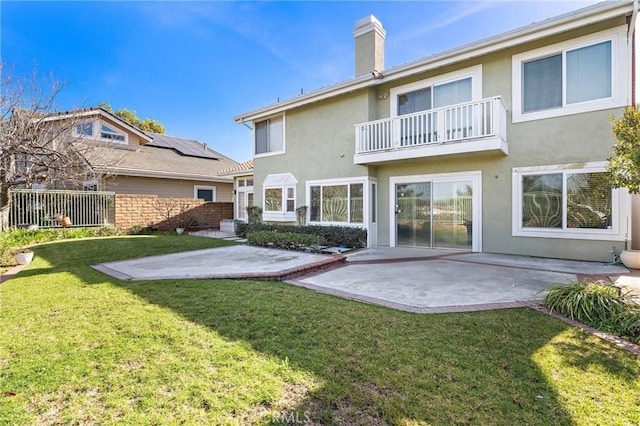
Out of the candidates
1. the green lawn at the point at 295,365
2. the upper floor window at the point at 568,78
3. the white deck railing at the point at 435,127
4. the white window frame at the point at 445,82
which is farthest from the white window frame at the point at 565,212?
the green lawn at the point at 295,365

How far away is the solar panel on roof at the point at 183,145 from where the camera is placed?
1014 inches

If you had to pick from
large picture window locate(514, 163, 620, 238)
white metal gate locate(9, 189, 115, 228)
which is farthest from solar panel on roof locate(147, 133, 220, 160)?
large picture window locate(514, 163, 620, 238)

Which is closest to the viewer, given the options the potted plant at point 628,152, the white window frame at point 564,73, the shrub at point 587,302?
the shrub at point 587,302

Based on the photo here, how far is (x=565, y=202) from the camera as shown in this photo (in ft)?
31.3

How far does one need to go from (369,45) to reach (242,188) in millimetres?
11929

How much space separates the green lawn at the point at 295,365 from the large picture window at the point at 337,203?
26.7ft

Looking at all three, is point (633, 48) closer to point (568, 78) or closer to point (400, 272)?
point (568, 78)

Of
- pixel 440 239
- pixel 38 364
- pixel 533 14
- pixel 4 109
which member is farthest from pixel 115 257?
pixel 533 14

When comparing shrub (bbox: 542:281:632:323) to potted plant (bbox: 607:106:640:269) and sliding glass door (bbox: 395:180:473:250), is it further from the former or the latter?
sliding glass door (bbox: 395:180:473:250)

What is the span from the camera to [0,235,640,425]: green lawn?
2.78 meters

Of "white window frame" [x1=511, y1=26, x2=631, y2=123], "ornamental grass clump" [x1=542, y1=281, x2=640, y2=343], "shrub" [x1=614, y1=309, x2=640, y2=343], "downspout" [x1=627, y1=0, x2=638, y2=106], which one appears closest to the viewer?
"shrub" [x1=614, y1=309, x2=640, y2=343]

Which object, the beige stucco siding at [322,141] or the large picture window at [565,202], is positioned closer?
the large picture window at [565,202]

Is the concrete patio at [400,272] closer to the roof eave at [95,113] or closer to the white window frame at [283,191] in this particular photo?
the white window frame at [283,191]

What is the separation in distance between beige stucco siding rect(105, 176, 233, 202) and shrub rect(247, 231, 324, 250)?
10655 millimetres
